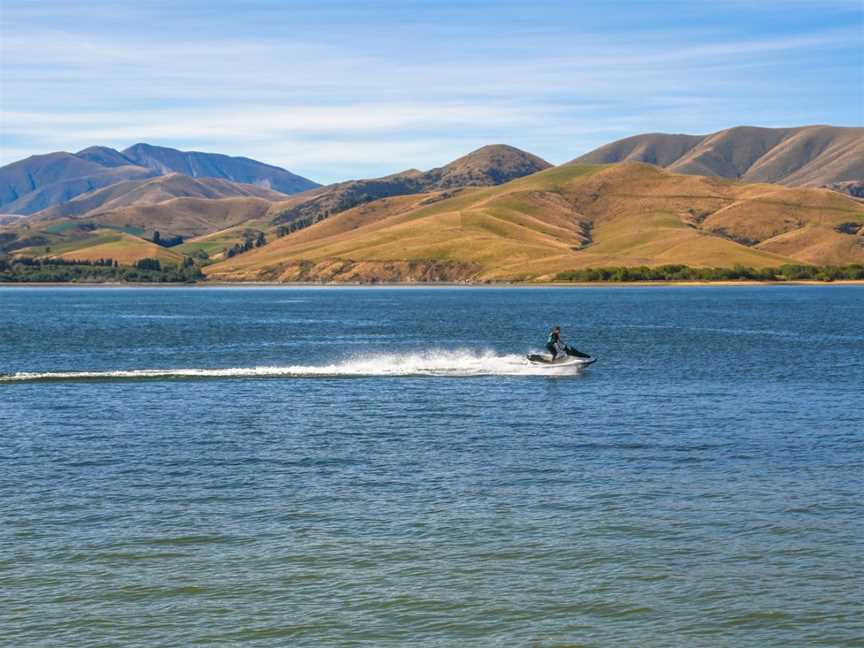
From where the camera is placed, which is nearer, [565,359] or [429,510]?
[429,510]

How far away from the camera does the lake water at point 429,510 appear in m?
25.4

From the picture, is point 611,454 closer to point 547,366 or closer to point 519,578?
point 519,578

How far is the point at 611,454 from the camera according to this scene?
45.2 metres

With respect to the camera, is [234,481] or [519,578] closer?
[519,578]

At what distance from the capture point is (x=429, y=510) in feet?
115

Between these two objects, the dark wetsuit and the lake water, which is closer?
the lake water

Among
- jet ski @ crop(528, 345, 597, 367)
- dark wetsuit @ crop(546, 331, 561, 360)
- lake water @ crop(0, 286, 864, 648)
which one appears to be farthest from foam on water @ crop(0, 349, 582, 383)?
dark wetsuit @ crop(546, 331, 561, 360)

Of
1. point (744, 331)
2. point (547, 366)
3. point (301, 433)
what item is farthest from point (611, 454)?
point (744, 331)

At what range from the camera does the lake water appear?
2544cm

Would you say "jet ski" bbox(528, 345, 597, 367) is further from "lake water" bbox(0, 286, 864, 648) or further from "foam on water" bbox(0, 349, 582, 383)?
"lake water" bbox(0, 286, 864, 648)

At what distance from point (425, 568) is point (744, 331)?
112602 millimetres

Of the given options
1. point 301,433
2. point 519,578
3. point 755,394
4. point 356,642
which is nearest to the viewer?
point 356,642

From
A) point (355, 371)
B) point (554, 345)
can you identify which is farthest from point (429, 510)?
point (554, 345)

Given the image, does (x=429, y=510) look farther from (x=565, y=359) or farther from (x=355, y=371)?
(x=565, y=359)
